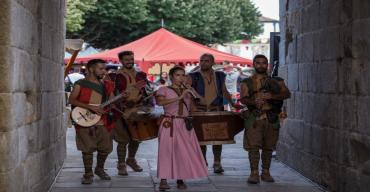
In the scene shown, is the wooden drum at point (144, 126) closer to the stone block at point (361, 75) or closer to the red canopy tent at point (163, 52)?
the stone block at point (361, 75)

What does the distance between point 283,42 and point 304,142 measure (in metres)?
2.37

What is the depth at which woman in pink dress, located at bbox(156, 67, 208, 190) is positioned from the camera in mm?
9633

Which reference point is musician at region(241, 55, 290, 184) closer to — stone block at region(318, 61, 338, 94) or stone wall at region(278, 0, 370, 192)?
stone block at region(318, 61, 338, 94)

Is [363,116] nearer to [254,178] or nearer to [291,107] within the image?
[254,178]

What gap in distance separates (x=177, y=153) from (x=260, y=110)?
141 cm

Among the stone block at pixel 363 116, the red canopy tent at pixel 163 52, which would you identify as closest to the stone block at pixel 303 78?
the stone block at pixel 363 116

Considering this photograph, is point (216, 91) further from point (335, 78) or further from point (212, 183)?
point (335, 78)

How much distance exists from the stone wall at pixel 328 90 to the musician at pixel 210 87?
120 cm

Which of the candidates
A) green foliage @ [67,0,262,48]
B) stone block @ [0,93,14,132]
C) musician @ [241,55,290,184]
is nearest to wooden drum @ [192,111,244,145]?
musician @ [241,55,290,184]

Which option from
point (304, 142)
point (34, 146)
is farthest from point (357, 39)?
point (34, 146)

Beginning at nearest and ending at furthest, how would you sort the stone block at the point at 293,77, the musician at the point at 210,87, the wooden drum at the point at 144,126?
the wooden drum at the point at 144,126 < the musician at the point at 210,87 < the stone block at the point at 293,77

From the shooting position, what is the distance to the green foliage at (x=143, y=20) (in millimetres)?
39906

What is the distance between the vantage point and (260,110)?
10.4 m

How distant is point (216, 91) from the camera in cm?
1138
